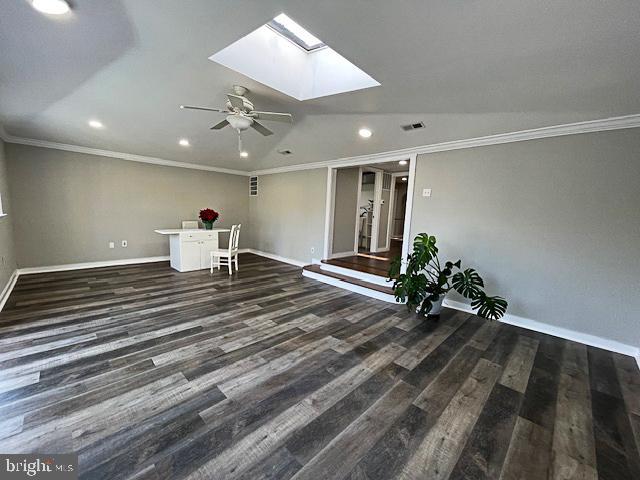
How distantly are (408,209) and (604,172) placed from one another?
7.51ft

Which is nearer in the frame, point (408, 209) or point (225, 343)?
point (225, 343)

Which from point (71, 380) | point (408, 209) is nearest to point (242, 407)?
point (71, 380)

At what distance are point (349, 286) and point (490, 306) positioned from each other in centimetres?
218

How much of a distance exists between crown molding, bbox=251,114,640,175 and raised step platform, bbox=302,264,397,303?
217 centimetres

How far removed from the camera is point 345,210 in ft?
20.4

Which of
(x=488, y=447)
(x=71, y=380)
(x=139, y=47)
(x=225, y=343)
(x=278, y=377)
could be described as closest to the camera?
(x=488, y=447)

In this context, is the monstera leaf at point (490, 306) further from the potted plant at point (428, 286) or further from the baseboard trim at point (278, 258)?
the baseboard trim at point (278, 258)

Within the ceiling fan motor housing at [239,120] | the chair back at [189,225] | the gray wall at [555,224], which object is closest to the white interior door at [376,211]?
the gray wall at [555,224]

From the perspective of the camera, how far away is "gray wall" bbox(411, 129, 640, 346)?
9.36 ft

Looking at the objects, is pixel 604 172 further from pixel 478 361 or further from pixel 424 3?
pixel 424 3

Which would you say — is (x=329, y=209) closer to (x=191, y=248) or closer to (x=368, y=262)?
(x=368, y=262)

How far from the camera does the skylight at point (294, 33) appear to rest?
2814mm

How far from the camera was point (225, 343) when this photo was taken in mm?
2695

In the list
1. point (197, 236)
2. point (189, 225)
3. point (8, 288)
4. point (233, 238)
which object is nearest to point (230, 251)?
point (233, 238)
